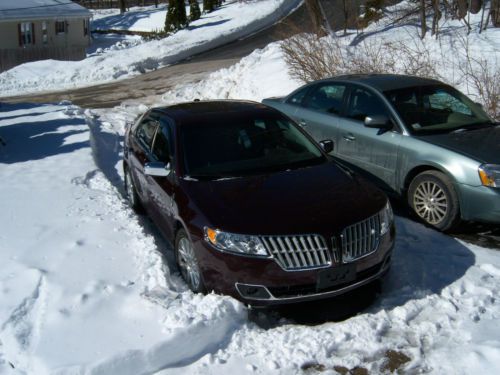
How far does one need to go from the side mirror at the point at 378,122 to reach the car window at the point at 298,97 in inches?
68.5

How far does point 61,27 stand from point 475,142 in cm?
3719

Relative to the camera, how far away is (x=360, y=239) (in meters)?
4.68

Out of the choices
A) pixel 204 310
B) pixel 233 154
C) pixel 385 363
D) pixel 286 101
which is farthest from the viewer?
pixel 286 101

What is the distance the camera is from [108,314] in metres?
4.53

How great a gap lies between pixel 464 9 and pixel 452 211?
1536 cm

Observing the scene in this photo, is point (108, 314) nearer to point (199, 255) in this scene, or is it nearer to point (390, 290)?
point (199, 255)

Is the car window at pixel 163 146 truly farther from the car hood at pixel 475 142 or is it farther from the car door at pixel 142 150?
the car hood at pixel 475 142

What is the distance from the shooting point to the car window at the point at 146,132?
6.49 meters

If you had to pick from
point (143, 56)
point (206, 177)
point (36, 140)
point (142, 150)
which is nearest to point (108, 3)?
point (143, 56)

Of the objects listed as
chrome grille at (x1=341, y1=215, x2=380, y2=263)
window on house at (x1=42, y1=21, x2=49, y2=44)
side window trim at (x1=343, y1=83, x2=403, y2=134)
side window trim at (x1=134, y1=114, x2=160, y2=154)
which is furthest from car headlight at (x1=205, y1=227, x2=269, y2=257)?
window on house at (x1=42, y1=21, x2=49, y2=44)

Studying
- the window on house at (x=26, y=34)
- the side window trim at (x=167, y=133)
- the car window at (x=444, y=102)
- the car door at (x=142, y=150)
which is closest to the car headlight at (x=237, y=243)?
the side window trim at (x=167, y=133)

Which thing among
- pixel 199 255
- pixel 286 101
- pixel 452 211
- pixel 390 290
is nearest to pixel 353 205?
pixel 390 290

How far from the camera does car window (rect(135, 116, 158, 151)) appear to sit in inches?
255

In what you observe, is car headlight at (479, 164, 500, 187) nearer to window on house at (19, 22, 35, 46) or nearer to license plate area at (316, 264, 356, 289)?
license plate area at (316, 264, 356, 289)
